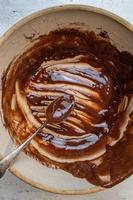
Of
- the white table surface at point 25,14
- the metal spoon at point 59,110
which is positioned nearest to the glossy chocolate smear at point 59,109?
Result: the metal spoon at point 59,110

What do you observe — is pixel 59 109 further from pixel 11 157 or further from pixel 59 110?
pixel 11 157

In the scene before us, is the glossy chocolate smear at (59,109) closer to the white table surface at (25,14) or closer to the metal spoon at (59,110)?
the metal spoon at (59,110)

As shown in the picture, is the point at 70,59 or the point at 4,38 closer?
the point at 4,38

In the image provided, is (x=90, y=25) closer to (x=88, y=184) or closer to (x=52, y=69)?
(x=52, y=69)

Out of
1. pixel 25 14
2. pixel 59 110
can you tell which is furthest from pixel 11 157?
pixel 25 14

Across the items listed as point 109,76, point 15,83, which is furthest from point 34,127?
point 109,76

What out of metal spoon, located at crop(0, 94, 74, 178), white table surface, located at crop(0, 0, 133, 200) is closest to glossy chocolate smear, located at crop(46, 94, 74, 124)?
metal spoon, located at crop(0, 94, 74, 178)

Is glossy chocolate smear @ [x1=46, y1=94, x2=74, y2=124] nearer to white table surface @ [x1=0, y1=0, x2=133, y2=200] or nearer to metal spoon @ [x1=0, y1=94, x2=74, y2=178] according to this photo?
metal spoon @ [x1=0, y1=94, x2=74, y2=178]

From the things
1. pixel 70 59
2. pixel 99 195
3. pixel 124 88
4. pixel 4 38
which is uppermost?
pixel 4 38
